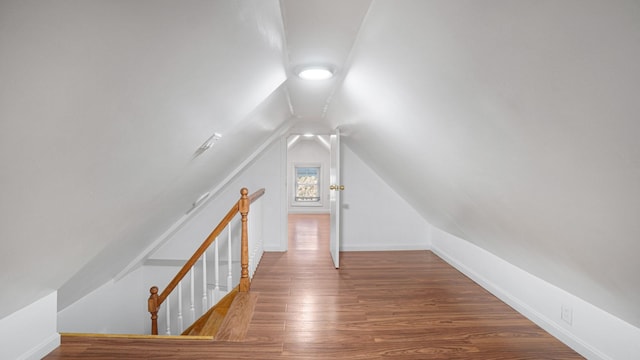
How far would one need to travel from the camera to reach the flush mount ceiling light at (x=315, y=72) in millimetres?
2203

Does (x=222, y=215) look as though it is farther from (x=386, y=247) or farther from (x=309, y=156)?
(x=309, y=156)

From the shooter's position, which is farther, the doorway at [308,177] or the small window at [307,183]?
the small window at [307,183]

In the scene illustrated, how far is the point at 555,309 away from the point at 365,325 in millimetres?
1379

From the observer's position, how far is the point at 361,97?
2.50m

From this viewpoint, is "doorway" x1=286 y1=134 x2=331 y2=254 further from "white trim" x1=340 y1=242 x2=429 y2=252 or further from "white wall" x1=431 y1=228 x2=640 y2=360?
"white wall" x1=431 y1=228 x2=640 y2=360

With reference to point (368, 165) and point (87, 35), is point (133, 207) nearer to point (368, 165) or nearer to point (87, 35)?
point (87, 35)

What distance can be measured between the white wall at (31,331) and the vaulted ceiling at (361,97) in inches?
4.1

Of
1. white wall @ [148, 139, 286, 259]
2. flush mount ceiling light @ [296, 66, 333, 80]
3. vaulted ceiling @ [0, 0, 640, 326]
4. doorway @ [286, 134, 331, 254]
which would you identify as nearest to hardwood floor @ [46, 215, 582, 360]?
vaulted ceiling @ [0, 0, 640, 326]

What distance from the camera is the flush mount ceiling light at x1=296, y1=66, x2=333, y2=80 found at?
220 centimetres

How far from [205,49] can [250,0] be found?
247mm

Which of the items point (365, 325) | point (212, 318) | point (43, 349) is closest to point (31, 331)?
point (43, 349)

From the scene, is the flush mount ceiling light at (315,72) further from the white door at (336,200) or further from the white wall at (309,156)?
the white wall at (309,156)

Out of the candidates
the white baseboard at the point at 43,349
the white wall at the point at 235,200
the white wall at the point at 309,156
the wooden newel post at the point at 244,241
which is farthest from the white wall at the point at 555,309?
the white wall at the point at 309,156

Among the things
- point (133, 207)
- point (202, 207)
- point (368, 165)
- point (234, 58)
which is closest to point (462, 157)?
point (234, 58)
